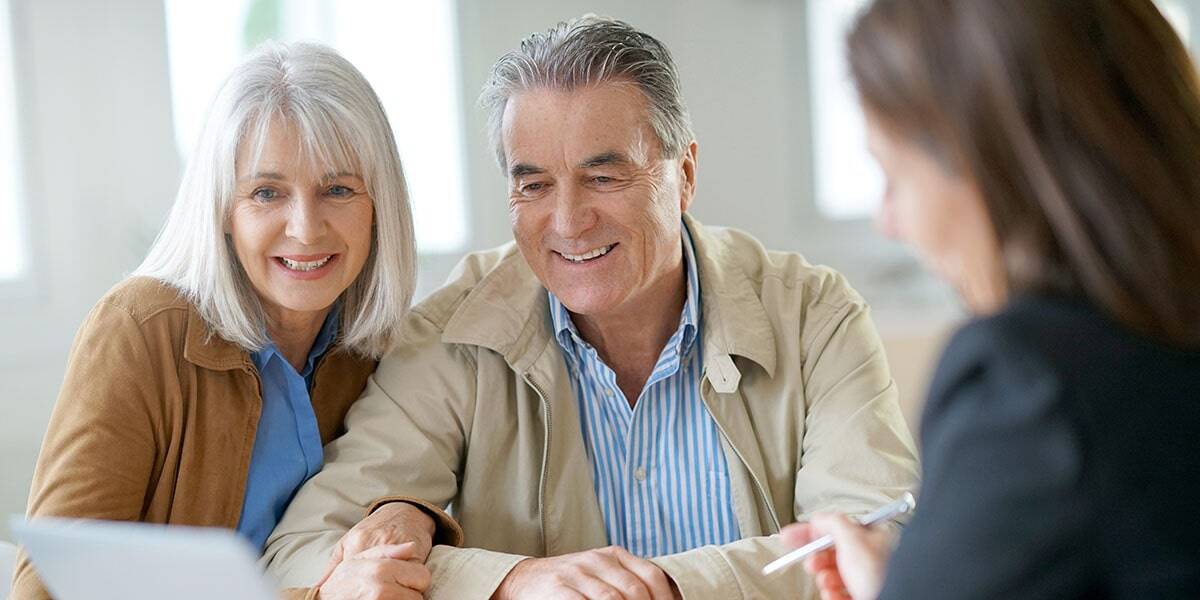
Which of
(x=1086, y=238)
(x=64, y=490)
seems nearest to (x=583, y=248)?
(x=64, y=490)

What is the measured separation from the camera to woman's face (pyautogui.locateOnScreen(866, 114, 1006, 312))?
35.0 inches

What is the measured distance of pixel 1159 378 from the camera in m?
0.81

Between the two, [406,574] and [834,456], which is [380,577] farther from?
[834,456]

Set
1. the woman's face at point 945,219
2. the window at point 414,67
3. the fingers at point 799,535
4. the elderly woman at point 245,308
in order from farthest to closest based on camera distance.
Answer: the window at point 414,67, the elderly woman at point 245,308, the fingers at point 799,535, the woman's face at point 945,219

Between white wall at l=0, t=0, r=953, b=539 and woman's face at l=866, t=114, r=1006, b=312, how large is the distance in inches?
106

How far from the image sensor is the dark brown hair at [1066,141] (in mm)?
847

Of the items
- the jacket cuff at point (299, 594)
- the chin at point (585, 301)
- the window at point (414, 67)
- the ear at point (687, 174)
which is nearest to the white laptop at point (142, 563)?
the jacket cuff at point (299, 594)

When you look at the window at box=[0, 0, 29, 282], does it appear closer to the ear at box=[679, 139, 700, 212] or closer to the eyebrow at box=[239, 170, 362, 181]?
the eyebrow at box=[239, 170, 362, 181]

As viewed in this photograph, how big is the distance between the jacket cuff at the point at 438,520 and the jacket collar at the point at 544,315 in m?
0.26

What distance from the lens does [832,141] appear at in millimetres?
4332

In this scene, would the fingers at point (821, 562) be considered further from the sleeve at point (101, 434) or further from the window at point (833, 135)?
the window at point (833, 135)

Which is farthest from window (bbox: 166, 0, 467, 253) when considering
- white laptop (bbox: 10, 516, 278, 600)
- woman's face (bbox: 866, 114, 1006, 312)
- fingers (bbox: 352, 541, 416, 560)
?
woman's face (bbox: 866, 114, 1006, 312)

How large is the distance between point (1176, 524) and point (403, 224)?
130 centimetres

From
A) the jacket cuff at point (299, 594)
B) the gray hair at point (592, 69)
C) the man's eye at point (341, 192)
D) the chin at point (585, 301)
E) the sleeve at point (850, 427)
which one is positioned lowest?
the jacket cuff at point (299, 594)
